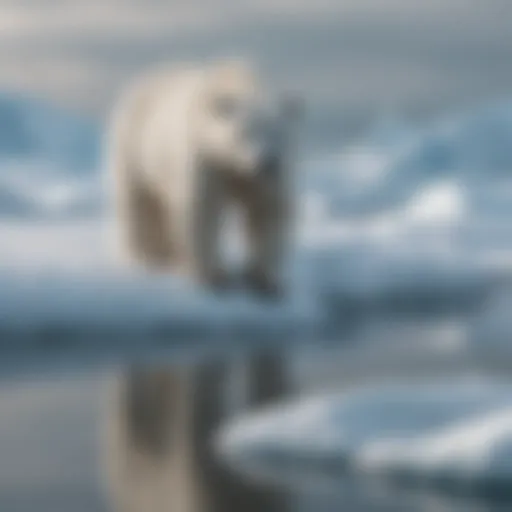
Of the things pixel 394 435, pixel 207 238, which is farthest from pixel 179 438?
pixel 207 238

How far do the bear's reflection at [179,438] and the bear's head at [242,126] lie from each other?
94 centimetres

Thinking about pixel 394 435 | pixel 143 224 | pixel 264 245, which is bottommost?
pixel 394 435

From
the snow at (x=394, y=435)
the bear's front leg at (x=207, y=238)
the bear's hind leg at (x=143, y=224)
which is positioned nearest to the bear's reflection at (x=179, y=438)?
the snow at (x=394, y=435)

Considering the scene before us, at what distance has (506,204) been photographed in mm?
7465

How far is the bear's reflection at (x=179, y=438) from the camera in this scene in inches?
→ 98.2

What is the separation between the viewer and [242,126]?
486 centimetres

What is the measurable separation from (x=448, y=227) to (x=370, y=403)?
478 cm

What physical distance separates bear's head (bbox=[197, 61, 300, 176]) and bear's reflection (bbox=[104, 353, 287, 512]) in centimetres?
94

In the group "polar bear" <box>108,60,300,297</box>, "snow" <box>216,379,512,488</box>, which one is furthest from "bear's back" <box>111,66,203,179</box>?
"snow" <box>216,379,512,488</box>

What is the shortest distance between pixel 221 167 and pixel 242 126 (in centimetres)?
15

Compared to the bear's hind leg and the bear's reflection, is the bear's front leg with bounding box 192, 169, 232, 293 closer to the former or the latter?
the bear's hind leg

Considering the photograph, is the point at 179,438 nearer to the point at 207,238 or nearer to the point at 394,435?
the point at 394,435

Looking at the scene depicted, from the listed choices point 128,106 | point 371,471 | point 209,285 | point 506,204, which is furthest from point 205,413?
point 506,204

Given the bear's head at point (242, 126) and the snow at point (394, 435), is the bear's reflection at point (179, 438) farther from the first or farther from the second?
the bear's head at point (242, 126)
